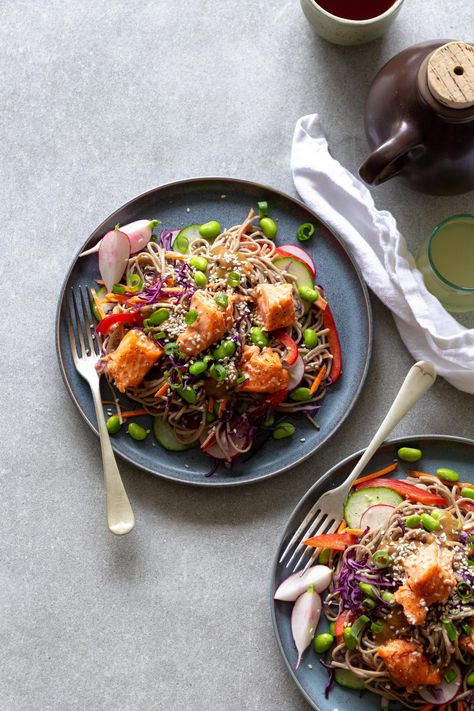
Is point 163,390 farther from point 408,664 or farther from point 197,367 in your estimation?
point 408,664

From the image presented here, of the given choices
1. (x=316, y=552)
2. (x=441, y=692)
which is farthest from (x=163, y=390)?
(x=441, y=692)

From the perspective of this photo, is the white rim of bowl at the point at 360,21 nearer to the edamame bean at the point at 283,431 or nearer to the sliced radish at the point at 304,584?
the edamame bean at the point at 283,431

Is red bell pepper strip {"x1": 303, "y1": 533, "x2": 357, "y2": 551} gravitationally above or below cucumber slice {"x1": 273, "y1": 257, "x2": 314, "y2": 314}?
below

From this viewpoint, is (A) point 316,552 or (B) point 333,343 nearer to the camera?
(A) point 316,552

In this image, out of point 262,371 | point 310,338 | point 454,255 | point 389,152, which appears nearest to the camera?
point 389,152

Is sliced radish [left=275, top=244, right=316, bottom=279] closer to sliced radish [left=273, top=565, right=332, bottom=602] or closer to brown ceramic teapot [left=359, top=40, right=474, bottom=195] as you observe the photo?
brown ceramic teapot [left=359, top=40, right=474, bottom=195]

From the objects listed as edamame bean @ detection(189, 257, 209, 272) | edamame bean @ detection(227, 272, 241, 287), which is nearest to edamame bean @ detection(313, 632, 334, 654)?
edamame bean @ detection(227, 272, 241, 287)
